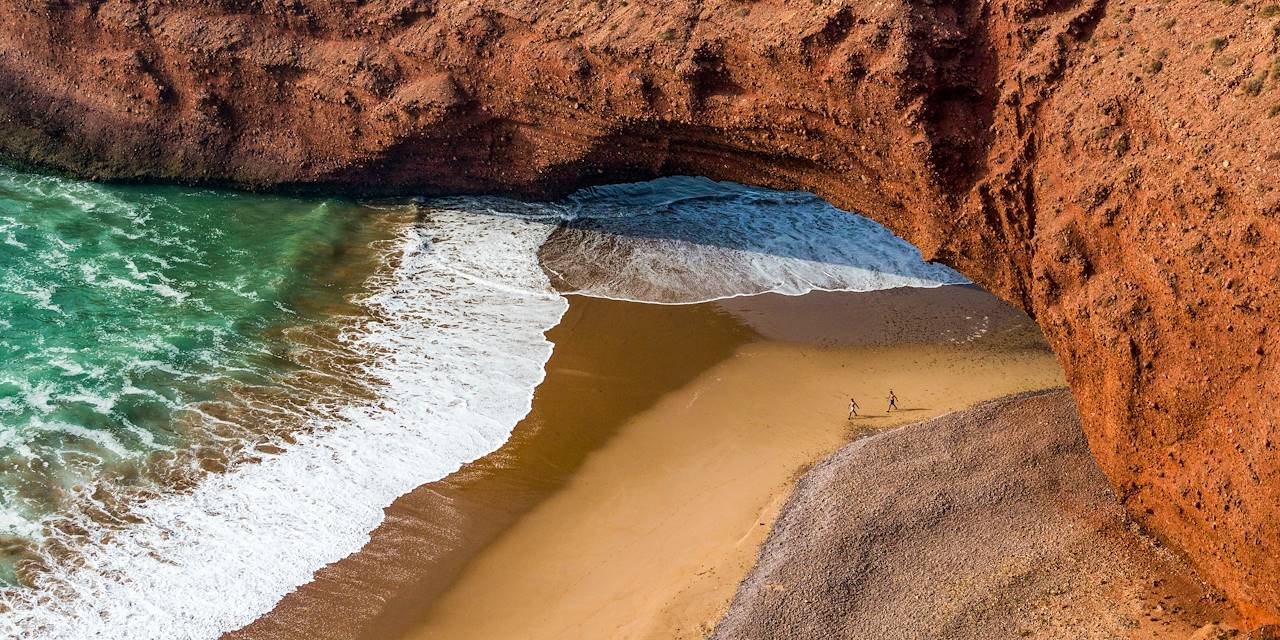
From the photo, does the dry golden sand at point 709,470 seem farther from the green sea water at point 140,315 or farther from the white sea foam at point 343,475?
the green sea water at point 140,315

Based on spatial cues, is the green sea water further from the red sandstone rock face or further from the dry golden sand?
the dry golden sand

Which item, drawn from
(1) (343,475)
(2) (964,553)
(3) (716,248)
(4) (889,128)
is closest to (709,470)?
(2) (964,553)

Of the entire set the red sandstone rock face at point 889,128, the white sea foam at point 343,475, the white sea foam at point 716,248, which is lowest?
the white sea foam at point 343,475

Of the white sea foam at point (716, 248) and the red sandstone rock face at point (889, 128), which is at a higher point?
the red sandstone rock face at point (889, 128)

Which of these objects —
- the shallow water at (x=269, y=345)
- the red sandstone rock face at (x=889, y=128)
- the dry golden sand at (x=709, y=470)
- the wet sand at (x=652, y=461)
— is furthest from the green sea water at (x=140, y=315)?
the dry golden sand at (x=709, y=470)

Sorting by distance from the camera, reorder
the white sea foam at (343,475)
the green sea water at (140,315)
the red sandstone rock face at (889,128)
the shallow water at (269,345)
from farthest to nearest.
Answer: the green sea water at (140,315) < the shallow water at (269,345) < the white sea foam at (343,475) < the red sandstone rock face at (889,128)

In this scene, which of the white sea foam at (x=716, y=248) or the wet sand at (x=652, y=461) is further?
the white sea foam at (x=716, y=248)

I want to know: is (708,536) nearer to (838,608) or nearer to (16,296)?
(838,608)
